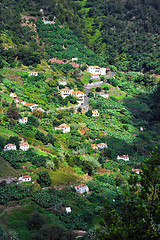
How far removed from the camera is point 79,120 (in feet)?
240

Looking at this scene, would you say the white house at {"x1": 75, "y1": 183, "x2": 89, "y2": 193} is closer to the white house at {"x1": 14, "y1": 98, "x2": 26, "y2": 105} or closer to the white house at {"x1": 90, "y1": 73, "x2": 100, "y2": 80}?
the white house at {"x1": 14, "y1": 98, "x2": 26, "y2": 105}

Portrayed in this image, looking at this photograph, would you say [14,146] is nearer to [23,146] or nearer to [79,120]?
[23,146]

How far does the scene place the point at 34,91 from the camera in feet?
259

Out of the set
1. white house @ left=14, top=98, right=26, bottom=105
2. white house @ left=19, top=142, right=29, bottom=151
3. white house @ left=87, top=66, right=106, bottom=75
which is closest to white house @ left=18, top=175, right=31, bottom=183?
white house @ left=19, top=142, right=29, bottom=151

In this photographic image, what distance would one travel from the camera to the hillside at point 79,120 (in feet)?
105

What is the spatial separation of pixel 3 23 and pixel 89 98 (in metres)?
42.2

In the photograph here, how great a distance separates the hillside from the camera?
31938 mm

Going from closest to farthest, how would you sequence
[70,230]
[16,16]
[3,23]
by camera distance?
[70,230] → [3,23] → [16,16]

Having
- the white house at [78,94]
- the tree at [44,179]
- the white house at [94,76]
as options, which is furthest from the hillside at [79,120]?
the white house at [94,76]

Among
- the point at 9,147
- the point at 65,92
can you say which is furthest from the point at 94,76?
the point at 9,147

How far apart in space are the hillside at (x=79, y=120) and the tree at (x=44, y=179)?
0.13 m

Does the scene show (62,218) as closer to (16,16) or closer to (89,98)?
(89,98)

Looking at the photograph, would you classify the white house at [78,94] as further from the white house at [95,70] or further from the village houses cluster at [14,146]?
the village houses cluster at [14,146]

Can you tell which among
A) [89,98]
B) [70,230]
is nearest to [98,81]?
[89,98]
